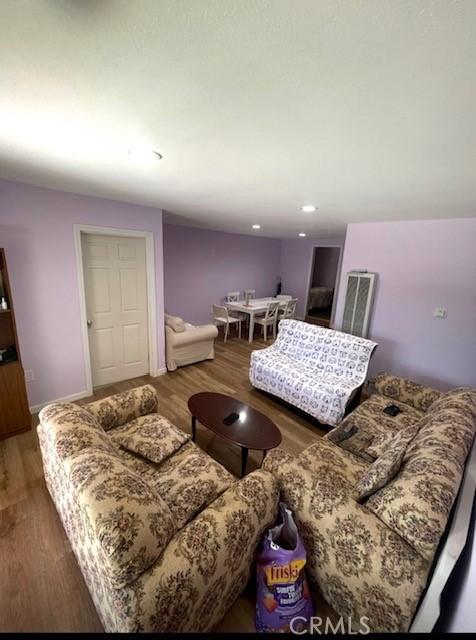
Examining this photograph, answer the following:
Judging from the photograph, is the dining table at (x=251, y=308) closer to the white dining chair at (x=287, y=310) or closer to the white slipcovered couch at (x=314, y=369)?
the white dining chair at (x=287, y=310)

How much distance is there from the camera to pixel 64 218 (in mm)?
2604

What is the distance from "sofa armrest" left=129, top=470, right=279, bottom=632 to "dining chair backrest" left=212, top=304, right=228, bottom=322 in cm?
398

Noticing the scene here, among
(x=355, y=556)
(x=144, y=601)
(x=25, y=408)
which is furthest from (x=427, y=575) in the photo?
(x=25, y=408)

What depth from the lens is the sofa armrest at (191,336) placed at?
148 inches

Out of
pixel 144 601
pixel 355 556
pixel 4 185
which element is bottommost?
pixel 355 556

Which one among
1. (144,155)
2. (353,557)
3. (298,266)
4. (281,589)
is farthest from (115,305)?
(298,266)

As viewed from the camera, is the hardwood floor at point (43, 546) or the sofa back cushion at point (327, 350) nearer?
the hardwood floor at point (43, 546)

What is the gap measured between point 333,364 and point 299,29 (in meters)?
2.84

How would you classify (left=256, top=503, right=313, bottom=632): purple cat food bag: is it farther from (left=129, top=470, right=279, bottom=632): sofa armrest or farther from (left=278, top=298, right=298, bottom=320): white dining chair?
(left=278, top=298, right=298, bottom=320): white dining chair

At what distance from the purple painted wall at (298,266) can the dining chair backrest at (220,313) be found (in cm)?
276

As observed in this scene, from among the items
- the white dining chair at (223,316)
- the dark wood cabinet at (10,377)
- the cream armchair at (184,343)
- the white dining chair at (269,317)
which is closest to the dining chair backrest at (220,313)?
the white dining chair at (223,316)

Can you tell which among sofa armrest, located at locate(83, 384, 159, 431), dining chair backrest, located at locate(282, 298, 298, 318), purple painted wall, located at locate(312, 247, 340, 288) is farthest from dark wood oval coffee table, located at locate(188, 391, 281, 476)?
purple painted wall, located at locate(312, 247, 340, 288)

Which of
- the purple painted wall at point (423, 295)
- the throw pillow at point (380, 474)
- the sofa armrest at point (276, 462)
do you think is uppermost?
the purple painted wall at point (423, 295)

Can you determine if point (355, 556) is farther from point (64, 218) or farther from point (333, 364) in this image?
point (64, 218)
